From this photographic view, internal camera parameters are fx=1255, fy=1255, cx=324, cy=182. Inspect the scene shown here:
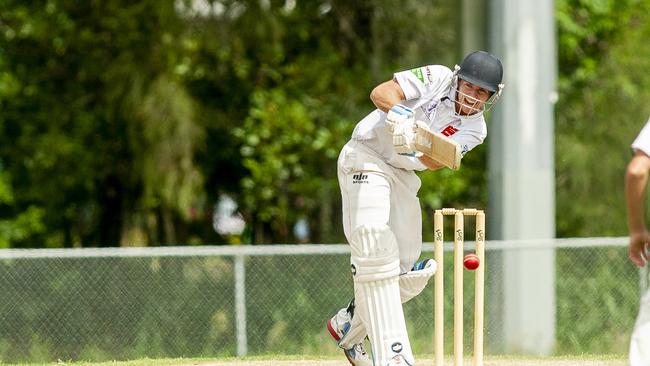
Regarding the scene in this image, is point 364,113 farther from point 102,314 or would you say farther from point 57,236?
point 102,314

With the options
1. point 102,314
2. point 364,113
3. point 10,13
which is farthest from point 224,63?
point 102,314

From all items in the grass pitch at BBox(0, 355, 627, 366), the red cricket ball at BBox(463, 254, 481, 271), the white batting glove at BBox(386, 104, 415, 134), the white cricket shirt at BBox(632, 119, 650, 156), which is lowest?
the grass pitch at BBox(0, 355, 627, 366)

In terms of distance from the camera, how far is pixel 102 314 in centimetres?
920

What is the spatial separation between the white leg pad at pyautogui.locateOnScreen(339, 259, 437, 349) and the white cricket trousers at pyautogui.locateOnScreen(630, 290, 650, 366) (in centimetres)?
195

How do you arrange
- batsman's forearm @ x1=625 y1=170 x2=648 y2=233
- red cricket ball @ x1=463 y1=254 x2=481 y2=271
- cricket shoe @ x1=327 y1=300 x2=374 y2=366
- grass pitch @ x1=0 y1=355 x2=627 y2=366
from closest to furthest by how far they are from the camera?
batsman's forearm @ x1=625 y1=170 x2=648 y2=233 < red cricket ball @ x1=463 y1=254 x2=481 y2=271 < cricket shoe @ x1=327 y1=300 x2=374 y2=366 < grass pitch @ x1=0 y1=355 x2=627 y2=366

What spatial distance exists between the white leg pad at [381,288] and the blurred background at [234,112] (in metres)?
7.04

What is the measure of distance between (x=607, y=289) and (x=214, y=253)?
11.1 feet

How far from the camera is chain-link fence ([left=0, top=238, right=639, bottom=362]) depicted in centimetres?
900

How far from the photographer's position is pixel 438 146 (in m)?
5.57

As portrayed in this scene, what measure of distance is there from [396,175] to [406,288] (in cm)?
57

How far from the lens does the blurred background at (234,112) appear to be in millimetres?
13180

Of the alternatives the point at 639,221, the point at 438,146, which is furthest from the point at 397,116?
the point at 639,221

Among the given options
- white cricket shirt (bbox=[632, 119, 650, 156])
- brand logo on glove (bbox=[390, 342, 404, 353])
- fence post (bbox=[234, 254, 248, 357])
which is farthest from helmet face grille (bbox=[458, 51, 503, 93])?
fence post (bbox=[234, 254, 248, 357])

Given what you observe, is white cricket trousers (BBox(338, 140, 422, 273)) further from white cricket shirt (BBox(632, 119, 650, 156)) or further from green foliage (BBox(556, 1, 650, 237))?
green foliage (BBox(556, 1, 650, 237))
